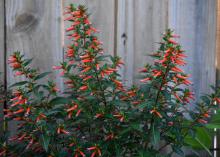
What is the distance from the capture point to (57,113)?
272 cm

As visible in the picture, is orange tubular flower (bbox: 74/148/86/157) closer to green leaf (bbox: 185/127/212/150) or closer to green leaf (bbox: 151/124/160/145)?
green leaf (bbox: 151/124/160/145)

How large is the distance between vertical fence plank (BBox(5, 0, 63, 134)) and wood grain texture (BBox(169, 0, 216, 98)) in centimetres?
76

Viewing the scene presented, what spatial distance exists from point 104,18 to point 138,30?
24 cm

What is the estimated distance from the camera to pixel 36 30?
317cm

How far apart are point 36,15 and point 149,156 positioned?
1178mm

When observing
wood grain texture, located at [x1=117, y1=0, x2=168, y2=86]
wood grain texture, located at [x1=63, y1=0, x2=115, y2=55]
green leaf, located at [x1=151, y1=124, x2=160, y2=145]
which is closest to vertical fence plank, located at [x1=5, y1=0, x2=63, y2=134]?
wood grain texture, located at [x1=63, y1=0, x2=115, y2=55]

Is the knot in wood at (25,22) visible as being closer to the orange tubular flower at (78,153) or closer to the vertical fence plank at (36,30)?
the vertical fence plank at (36,30)

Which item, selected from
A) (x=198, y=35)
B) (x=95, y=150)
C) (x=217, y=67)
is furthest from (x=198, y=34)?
(x=95, y=150)

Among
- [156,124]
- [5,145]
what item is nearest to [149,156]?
[156,124]

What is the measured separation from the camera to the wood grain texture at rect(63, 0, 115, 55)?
326 centimetres

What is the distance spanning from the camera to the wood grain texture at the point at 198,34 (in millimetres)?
3373

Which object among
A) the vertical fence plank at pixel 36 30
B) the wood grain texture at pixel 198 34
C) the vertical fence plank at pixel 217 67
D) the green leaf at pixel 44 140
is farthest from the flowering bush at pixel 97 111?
the vertical fence plank at pixel 217 67

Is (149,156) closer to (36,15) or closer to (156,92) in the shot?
(156,92)

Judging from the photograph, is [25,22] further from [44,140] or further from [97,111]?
[44,140]
